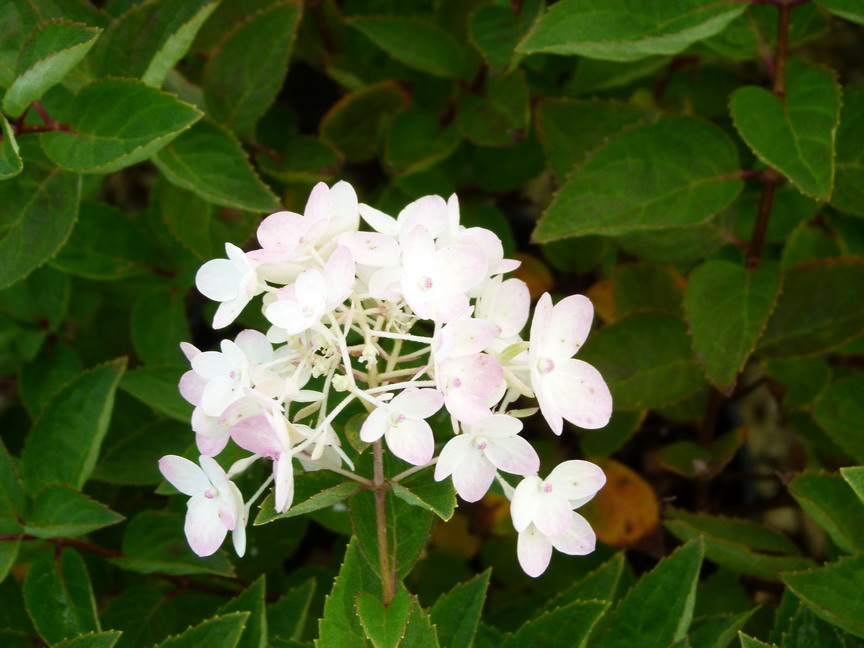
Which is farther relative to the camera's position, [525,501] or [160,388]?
[160,388]

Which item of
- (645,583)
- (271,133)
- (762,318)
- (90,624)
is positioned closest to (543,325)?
(645,583)

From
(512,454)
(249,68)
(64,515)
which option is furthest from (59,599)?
(249,68)

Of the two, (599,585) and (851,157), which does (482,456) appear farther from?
(851,157)

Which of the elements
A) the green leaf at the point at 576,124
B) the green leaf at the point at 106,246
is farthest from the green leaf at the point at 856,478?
the green leaf at the point at 106,246

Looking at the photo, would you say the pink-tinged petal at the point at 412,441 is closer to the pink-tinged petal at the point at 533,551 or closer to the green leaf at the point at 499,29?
the pink-tinged petal at the point at 533,551

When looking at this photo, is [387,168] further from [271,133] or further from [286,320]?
[286,320]

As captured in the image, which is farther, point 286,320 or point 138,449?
point 138,449
